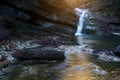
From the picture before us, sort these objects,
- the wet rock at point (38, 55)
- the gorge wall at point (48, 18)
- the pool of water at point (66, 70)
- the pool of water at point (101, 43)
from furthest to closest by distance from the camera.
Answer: the gorge wall at point (48, 18)
the pool of water at point (101, 43)
the wet rock at point (38, 55)
the pool of water at point (66, 70)

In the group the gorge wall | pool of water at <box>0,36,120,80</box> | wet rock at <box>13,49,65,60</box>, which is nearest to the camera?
pool of water at <box>0,36,120,80</box>

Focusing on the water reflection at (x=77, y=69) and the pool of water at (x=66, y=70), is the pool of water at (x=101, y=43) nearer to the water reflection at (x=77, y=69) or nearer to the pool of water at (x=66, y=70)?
the water reflection at (x=77, y=69)

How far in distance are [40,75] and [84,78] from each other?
2228 mm

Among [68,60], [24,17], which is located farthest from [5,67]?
[24,17]

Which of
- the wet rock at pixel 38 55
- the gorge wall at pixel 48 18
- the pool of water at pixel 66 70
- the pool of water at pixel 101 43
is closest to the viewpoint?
the pool of water at pixel 66 70

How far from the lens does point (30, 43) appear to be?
22.8m

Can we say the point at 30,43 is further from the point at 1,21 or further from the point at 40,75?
the point at 40,75

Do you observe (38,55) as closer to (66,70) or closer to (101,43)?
(66,70)

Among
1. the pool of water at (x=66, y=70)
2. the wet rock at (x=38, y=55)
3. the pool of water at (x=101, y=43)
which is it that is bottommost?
the pool of water at (x=66, y=70)

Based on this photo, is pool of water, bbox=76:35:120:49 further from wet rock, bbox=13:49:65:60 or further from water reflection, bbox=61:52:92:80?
wet rock, bbox=13:49:65:60

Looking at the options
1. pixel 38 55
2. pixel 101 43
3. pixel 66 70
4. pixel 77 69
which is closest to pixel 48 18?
pixel 101 43

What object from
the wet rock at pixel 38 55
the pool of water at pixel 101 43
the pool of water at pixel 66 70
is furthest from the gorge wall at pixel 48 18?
the pool of water at pixel 66 70

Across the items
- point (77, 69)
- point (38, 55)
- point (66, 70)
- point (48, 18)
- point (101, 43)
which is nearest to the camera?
point (66, 70)

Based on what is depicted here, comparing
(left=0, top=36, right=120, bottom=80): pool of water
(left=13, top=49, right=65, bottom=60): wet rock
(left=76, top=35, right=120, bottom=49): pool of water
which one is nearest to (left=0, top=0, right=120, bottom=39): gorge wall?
(left=76, top=35, right=120, bottom=49): pool of water
